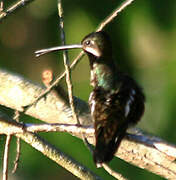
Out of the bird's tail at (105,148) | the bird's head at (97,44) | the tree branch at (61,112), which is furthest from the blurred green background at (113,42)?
the bird's tail at (105,148)

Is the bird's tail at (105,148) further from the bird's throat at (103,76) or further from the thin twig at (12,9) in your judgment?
the thin twig at (12,9)

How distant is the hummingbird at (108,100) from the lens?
9.61 feet

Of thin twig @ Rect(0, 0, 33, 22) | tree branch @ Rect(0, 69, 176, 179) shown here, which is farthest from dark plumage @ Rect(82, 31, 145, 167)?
thin twig @ Rect(0, 0, 33, 22)

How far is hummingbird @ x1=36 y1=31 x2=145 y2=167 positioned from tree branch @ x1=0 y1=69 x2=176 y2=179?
18 cm

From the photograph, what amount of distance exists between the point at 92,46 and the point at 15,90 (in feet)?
1.84

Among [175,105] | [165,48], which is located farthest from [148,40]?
[175,105]

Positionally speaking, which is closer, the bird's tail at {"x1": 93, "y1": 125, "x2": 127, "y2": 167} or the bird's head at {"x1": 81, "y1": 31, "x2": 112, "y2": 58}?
the bird's tail at {"x1": 93, "y1": 125, "x2": 127, "y2": 167}

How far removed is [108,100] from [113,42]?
501 cm

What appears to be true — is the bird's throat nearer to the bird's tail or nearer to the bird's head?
the bird's head

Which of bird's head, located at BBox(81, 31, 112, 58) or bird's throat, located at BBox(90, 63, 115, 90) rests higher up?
A: bird's head, located at BBox(81, 31, 112, 58)

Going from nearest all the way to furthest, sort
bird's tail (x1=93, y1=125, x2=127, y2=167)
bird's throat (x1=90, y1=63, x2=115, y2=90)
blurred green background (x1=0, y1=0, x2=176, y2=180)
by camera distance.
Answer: bird's tail (x1=93, y1=125, x2=127, y2=167)
bird's throat (x1=90, y1=63, x2=115, y2=90)
blurred green background (x1=0, y1=0, x2=176, y2=180)

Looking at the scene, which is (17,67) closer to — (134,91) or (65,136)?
(65,136)

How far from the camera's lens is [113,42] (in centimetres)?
807

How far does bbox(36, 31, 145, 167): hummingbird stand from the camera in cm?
293
